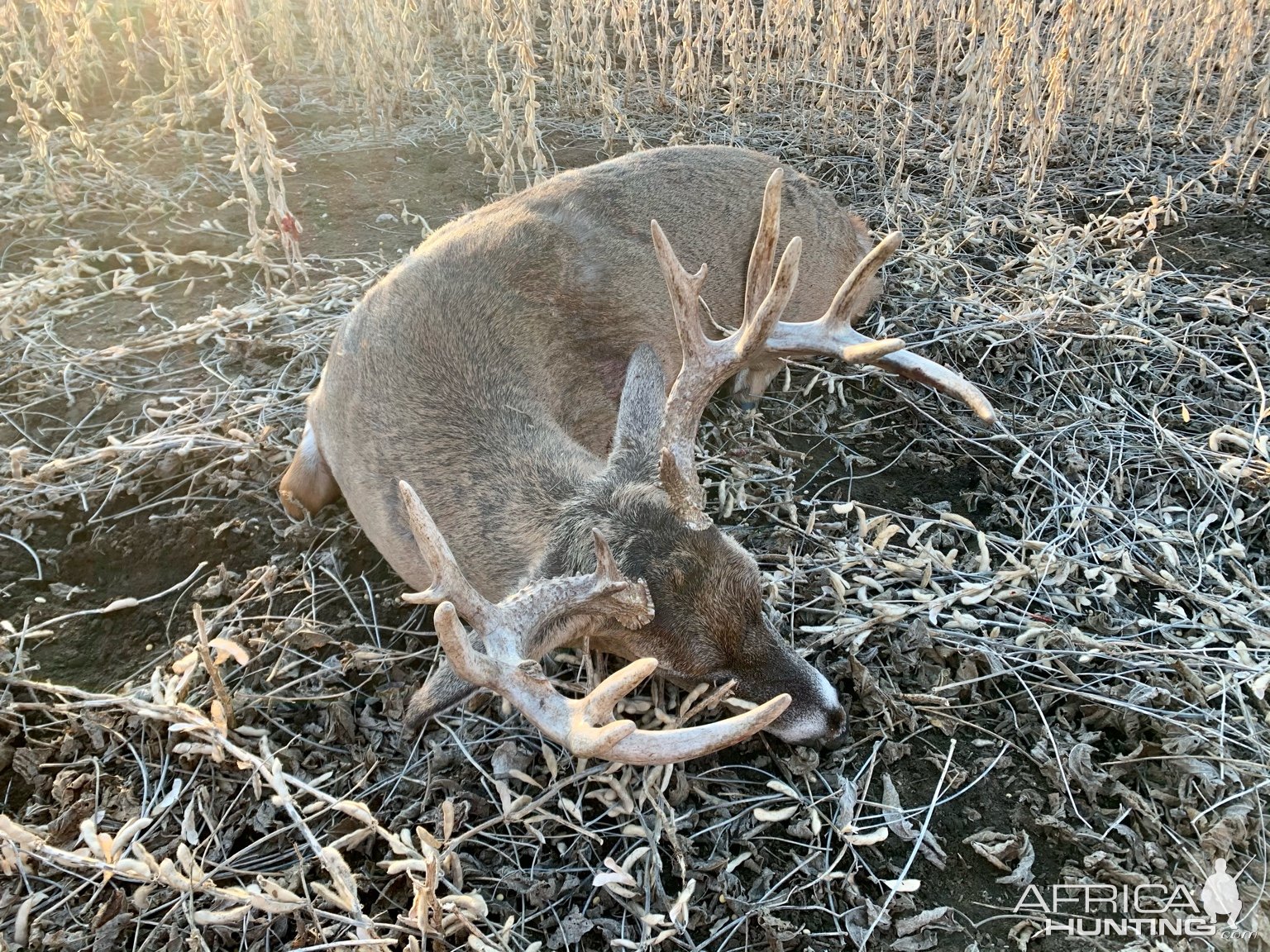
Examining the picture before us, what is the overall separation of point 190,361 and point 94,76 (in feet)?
12.9

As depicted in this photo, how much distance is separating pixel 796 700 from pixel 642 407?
0.95 metres

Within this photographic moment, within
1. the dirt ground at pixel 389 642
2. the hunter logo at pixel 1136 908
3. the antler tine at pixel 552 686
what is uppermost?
the antler tine at pixel 552 686

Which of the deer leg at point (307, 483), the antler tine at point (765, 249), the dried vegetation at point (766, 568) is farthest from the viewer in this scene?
the deer leg at point (307, 483)

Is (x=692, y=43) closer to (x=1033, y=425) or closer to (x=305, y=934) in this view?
(x=1033, y=425)

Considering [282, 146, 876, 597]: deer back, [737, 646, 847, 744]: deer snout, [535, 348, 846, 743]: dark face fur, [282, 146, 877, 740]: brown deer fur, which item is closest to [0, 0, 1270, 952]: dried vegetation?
[737, 646, 847, 744]: deer snout

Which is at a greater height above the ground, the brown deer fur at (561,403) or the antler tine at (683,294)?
the antler tine at (683,294)

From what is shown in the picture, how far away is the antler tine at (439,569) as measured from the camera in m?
1.90

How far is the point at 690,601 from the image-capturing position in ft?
7.23

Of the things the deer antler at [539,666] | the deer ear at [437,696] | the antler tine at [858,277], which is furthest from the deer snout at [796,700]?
the antler tine at [858,277]

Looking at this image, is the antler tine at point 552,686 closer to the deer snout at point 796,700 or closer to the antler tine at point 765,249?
the deer snout at point 796,700

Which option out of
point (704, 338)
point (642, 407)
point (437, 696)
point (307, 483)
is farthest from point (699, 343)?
point (307, 483)

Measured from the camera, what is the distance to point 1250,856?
7.13ft

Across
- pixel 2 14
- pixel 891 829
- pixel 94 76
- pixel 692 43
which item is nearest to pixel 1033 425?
pixel 891 829

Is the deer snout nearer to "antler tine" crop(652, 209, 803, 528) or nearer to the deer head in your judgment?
the deer head
